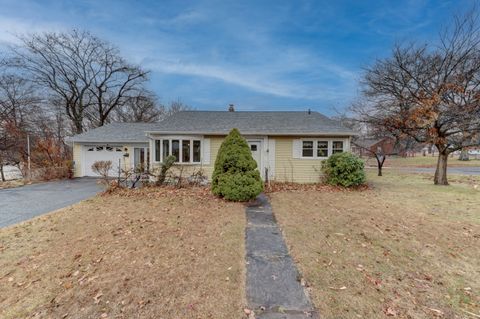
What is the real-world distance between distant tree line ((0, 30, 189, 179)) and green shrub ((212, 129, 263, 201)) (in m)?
12.8

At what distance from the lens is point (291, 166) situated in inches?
449

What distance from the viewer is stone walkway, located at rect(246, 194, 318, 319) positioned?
2.43 meters

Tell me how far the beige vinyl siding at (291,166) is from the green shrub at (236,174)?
12.7 feet

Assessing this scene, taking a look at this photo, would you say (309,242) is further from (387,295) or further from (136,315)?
(136,315)

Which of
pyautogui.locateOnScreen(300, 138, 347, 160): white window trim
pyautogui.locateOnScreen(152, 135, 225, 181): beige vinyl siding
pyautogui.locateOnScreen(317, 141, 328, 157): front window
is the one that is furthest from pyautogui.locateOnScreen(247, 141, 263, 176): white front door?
pyautogui.locateOnScreen(317, 141, 328, 157): front window

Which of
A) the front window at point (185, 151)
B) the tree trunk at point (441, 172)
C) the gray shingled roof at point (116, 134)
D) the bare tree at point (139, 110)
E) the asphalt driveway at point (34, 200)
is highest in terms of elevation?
the bare tree at point (139, 110)

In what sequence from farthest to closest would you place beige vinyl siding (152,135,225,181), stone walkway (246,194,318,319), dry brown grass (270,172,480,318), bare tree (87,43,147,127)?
1. bare tree (87,43,147,127)
2. beige vinyl siding (152,135,225,181)
3. dry brown grass (270,172,480,318)
4. stone walkway (246,194,318,319)

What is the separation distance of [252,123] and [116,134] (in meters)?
9.17

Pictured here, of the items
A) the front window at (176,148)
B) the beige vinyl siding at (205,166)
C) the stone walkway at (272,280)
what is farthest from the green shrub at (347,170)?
the front window at (176,148)

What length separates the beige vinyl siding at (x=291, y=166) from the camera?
37.1 ft

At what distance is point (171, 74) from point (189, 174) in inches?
539

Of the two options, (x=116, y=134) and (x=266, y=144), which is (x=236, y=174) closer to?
(x=266, y=144)

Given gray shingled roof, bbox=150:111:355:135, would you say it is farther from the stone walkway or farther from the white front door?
the stone walkway

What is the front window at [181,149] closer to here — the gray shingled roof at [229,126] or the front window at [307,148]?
the gray shingled roof at [229,126]
